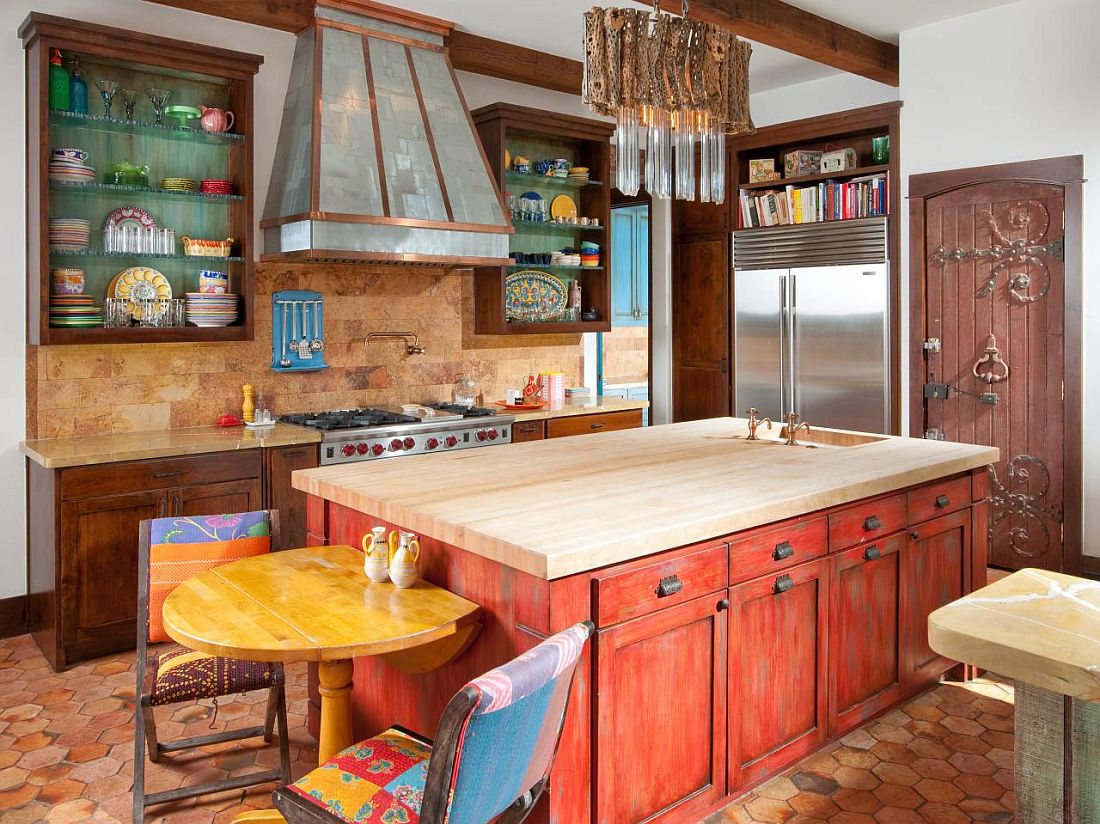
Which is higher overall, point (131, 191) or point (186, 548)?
→ point (131, 191)

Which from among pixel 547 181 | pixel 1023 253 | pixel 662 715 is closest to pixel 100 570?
pixel 662 715

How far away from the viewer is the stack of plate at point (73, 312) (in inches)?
165

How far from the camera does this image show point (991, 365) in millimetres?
5301

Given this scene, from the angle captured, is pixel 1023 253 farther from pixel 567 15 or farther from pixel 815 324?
pixel 567 15

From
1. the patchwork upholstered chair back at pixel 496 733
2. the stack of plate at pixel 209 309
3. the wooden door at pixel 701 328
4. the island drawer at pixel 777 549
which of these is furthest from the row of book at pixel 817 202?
the patchwork upholstered chair back at pixel 496 733

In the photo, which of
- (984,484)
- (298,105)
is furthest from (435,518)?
(298,105)

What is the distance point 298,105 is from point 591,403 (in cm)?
265

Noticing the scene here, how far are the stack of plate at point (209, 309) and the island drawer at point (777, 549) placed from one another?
3216 millimetres

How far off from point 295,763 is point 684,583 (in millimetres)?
1515

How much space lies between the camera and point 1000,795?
2838mm

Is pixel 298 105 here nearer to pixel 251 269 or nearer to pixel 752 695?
pixel 251 269

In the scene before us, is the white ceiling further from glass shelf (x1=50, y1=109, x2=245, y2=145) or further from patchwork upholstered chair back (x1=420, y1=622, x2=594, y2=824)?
patchwork upholstered chair back (x1=420, y1=622, x2=594, y2=824)

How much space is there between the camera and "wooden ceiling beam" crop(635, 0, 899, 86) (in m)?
4.68

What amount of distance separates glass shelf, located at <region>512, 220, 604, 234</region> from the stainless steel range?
1.38m
